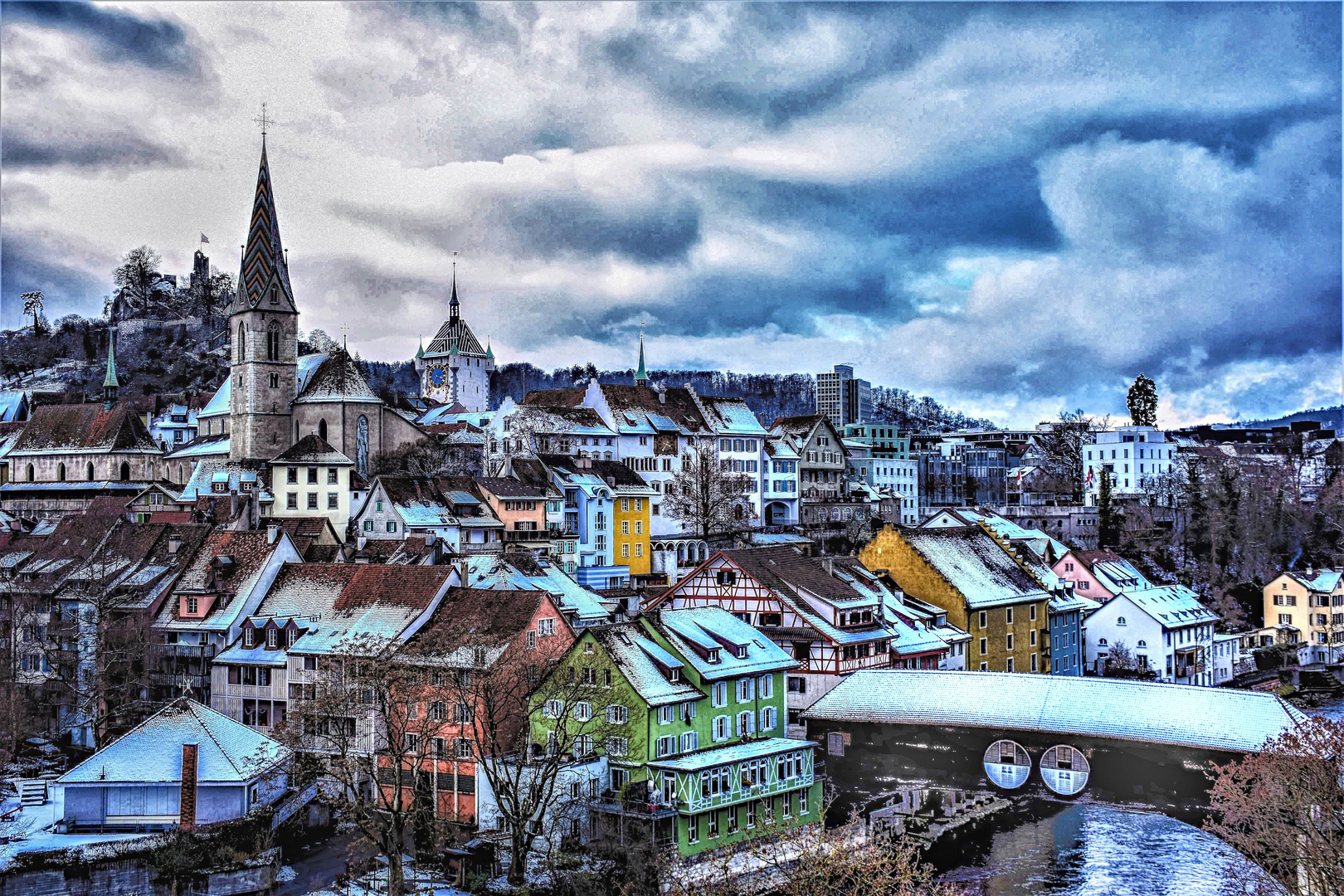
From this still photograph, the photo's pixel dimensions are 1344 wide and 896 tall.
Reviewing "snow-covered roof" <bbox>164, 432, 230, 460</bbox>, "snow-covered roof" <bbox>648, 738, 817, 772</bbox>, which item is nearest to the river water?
"snow-covered roof" <bbox>648, 738, 817, 772</bbox>

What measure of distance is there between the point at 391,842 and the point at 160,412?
90.1 m

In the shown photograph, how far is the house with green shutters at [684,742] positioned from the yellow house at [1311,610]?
5221 cm

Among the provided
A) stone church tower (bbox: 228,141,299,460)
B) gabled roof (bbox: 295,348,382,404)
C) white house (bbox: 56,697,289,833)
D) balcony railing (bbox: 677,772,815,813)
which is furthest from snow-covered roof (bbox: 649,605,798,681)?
stone church tower (bbox: 228,141,299,460)

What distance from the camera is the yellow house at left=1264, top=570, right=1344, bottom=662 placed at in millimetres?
81375

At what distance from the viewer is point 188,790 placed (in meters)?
38.3

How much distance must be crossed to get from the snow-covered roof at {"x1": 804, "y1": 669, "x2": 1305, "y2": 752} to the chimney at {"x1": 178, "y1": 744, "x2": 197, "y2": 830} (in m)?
18.8

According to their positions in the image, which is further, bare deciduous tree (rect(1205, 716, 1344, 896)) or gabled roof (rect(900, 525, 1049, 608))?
gabled roof (rect(900, 525, 1049, 608))

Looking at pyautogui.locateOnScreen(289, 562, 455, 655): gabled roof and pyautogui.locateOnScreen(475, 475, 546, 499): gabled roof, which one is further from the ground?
pyautogui.locateOnScreen(475, 475, 546, 499): gabled roof

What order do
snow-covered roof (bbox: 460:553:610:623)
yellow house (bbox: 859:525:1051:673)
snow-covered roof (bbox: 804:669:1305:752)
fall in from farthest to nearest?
yellow house (bbox: 859:525:1051:673)
snow-covered roof (bbox: 460:553:610:623)
snow-covered roof (bbox: 804:669:1305:752)

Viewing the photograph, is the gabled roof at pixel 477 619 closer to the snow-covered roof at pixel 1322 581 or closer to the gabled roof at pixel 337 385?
the gabled roof at pixel 337 385

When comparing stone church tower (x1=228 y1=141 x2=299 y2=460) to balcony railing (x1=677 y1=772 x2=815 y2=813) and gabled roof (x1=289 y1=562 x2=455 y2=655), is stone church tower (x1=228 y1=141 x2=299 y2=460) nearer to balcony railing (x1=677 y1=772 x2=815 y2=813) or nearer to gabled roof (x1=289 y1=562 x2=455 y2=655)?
gabled roof (x1=289 y1=562 x2=455 y2=655)

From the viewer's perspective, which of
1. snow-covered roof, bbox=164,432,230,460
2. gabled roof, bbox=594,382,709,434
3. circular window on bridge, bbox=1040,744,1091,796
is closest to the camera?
circular window on bridge, bbox=1040,744,1091,796

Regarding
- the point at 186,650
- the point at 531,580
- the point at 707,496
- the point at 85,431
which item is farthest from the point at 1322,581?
the point at 85,431

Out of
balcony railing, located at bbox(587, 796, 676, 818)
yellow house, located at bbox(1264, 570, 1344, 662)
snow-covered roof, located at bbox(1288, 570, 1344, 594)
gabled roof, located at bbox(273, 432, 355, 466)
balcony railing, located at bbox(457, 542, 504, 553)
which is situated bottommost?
balcony railing, located at bbox(587, 796, 676, 818)
